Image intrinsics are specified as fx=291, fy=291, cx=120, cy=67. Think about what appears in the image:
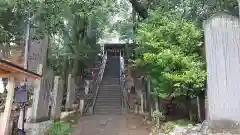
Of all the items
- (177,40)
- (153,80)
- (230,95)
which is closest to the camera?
(230,95)

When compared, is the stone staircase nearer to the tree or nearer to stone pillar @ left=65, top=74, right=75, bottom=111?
stone pillar @ left=65, top=74, right=75, bottom=111

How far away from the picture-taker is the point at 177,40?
12094 millimetres

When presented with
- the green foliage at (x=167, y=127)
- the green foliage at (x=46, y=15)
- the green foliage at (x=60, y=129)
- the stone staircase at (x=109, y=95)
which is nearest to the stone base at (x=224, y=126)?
the green foliage at (x=167, y=127)

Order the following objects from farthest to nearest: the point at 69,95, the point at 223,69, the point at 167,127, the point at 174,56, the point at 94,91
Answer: the point at 94,91, the point at 69,95, the point at 167,127, the point at 174,56, the point at 223,69

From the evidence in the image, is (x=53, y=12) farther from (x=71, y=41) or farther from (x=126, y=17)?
(x=126, y=17)

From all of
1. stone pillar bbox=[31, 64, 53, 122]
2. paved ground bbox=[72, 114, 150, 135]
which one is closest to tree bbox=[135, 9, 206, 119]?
paved ground bbox=[72, 114, 150, 135]

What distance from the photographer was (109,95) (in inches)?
776

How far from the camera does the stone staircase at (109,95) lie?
17469 mm

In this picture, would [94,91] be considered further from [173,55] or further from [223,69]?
[223,69]

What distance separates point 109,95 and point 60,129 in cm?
753

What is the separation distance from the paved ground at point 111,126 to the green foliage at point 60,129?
32 cm

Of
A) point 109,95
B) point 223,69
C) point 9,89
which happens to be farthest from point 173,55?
point 109,95

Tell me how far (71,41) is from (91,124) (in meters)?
6.08

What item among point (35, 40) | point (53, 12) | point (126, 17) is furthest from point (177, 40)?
point (126, 17)
